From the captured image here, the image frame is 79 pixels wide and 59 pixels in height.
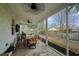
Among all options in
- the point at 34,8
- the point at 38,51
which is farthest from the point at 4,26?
the point at 38,51

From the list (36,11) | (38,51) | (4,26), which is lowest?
(38,51)

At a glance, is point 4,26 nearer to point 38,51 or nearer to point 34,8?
point 34,8

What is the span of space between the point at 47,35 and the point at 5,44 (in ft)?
2.02

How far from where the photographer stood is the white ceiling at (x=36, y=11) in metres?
2.18

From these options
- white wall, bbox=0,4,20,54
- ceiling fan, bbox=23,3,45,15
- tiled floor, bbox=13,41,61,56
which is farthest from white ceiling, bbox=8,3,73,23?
tiled floor, bbox=13,41,61,56

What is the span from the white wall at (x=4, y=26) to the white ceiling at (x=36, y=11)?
4.0 inches

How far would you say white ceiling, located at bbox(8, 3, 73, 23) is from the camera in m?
2.18

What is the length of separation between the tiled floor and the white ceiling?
1.32ft

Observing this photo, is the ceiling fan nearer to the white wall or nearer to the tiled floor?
the white wall

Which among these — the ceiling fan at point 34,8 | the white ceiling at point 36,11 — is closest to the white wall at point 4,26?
the white ceiling at point 36,11

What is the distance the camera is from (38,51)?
2.25 metres

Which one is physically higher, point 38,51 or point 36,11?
point 36,11

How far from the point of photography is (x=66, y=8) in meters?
2.19

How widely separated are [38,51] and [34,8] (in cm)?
62
